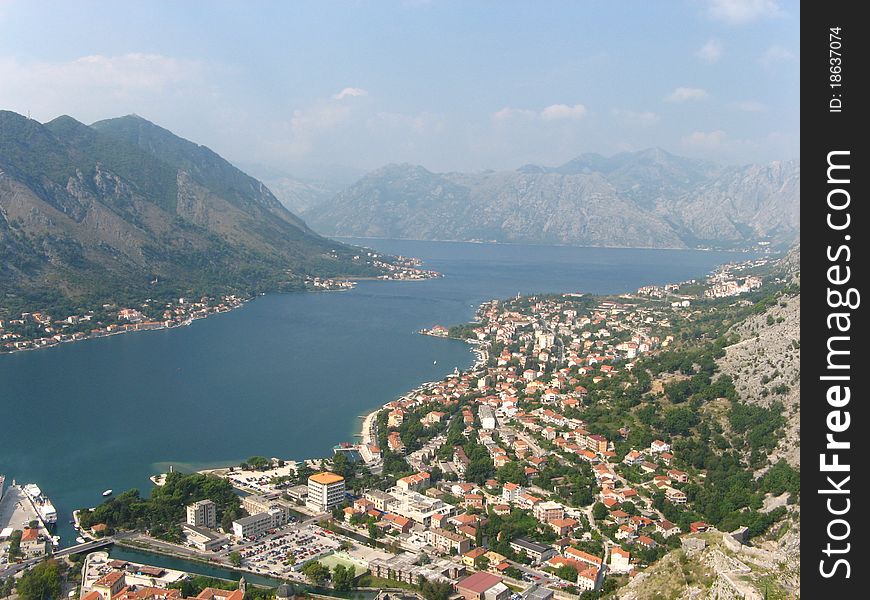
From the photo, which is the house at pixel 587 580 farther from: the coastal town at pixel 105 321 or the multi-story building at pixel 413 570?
the coastal town at pixel 105 321

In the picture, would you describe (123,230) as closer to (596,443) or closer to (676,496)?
(596,443)

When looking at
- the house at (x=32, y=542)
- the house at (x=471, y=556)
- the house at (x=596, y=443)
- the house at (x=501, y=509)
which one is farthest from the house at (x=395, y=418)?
the house at (x=32, y=542)

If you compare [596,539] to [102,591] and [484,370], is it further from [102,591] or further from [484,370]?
[484,370]

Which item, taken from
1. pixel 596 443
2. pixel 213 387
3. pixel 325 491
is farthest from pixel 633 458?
pixel 213 387

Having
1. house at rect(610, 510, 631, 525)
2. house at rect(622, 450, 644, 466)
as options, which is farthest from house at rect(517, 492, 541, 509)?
house at rect(622, 450, 644, 466)

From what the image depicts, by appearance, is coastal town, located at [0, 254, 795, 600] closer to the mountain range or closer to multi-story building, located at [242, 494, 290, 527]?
multi-story building, located at [242, 494, 290, 527]

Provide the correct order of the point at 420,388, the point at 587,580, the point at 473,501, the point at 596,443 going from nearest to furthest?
the point at 587,580 → the point at 473,501 → the point at 596,443 → the point at 420,388
